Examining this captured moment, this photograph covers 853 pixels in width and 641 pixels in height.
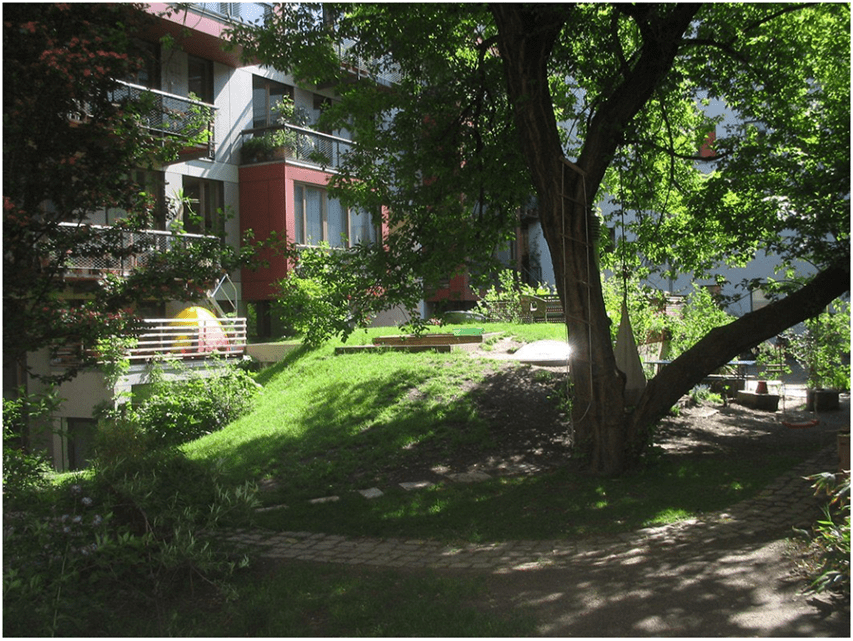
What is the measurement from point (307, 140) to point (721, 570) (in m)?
18.2

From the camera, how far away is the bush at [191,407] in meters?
13.7

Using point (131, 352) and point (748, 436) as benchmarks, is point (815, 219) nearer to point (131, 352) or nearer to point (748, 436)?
point (748, 436)

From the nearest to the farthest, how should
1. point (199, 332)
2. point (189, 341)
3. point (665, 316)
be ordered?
point (665, 316) → point (189, 341) → point (199, 332)

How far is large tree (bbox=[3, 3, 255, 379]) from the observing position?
496 cm

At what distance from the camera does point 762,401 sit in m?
15.4

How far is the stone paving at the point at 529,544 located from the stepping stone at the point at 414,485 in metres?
1.88

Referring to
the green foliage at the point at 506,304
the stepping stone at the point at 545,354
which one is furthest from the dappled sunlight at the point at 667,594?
the green foliage at the point at 506,304

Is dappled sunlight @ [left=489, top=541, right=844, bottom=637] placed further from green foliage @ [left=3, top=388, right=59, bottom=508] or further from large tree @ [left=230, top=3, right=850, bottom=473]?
green foliage @ [left=3, top=388, right=59, bottom=508]

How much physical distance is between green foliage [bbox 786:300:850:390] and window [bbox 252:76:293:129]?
15366mm

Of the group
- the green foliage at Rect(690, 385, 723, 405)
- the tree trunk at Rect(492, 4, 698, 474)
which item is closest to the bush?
the tree trunk at Rect(492, 4, 698, 474)

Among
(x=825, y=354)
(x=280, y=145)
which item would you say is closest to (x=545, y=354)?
(x=825, y=354)

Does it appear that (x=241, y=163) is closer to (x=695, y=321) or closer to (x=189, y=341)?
(x=189, y=341)

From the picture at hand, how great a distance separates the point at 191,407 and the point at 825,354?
12435 mm

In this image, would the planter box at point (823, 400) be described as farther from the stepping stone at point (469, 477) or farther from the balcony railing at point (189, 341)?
the balcony railing at point (189, 341)
